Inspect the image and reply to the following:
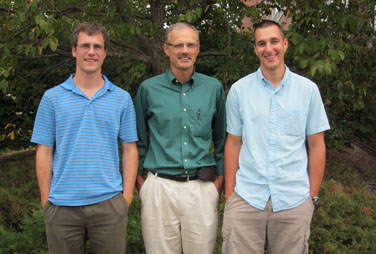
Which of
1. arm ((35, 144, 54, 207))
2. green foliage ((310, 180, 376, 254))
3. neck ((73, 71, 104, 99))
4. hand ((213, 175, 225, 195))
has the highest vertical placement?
neck ((73, 71, 104, 99))

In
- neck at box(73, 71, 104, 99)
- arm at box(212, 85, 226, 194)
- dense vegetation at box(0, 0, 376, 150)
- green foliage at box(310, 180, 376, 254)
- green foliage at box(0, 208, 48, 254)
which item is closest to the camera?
neck at box(73, 71, 104, 99)

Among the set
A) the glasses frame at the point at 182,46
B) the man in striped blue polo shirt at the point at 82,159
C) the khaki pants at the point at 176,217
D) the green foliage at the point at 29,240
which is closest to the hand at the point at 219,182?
the khaki pants at the point at 176,217

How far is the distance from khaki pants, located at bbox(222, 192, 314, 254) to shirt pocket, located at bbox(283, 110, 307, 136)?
47 centimetres

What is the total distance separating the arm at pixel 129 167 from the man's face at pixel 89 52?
557 millimetres

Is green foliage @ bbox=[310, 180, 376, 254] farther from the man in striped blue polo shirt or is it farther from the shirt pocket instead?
the man in striped blue polo shirt

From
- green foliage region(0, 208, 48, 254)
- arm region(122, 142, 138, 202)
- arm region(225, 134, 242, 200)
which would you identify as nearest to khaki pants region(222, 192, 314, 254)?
arm region(225, 134, 242, 200)

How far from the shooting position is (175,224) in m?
2.69

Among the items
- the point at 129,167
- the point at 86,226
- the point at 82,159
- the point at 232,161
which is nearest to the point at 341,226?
the point at 232,161

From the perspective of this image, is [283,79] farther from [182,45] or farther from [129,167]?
[129,167]

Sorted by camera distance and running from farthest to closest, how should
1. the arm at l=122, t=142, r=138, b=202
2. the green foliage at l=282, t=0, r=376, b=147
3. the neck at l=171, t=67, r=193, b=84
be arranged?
the green foliage at l=282, t=0, r=376, b=147 → the neck at l=171, t=67, r=193, b=84 → the arm at l=122, t=142, r=138, b=202

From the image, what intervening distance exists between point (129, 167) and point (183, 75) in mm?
→ 742

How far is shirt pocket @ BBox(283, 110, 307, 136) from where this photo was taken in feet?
8.23

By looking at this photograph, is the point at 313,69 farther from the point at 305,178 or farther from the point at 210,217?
the point at 210,217

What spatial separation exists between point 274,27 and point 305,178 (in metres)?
1.02
